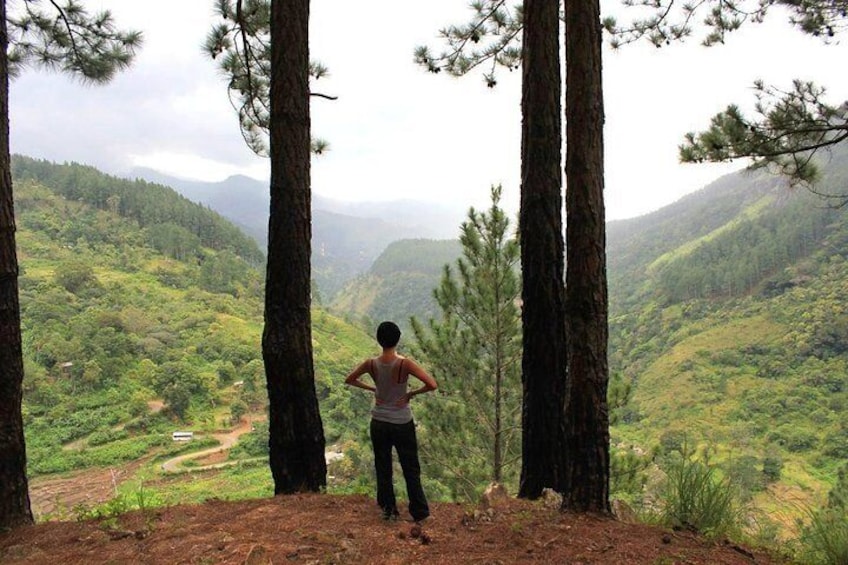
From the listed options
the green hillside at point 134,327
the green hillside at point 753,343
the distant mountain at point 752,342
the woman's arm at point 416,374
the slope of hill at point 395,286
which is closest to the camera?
Answer: the woman's arm at point 416,374

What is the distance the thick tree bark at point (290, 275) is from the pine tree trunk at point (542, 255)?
1.57 meters

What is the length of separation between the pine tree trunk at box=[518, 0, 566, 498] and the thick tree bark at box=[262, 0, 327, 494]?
1571mm

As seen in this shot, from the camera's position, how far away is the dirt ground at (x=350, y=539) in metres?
2.51

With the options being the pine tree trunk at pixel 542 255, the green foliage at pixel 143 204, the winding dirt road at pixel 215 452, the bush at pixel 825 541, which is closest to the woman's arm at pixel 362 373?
the pine tree trunk at pixel 542 255

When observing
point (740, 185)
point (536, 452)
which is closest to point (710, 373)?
point (536, 452)

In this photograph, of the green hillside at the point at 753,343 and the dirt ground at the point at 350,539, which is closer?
the dirt ground at the point at 350,539

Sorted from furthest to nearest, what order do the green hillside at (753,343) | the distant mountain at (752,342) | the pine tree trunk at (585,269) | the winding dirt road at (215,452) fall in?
the green hillside at (753,343), the distant mountain at (752,342), the winding dirt road at (215,452), the pine tree trunk at (585,269)

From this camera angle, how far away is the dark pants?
124 inches

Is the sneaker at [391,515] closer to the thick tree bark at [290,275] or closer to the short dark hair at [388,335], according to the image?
the thick tree bark at [290,275]

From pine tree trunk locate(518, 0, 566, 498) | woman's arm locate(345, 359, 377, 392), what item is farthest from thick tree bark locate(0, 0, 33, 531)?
pine tree trunk locate(518, 0, 566, 498)

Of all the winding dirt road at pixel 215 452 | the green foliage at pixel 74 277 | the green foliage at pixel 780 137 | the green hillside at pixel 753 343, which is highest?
the green foliage at pixel 74 277

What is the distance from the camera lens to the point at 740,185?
17288 cm

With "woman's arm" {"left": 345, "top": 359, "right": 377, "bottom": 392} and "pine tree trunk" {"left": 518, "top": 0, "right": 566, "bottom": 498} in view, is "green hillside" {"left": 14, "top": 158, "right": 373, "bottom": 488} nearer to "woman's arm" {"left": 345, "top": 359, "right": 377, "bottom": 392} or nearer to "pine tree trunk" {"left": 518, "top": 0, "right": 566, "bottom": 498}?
"pine tree trunk" {"left": 518, "top": 0, "right": 566, "bottom": 498}

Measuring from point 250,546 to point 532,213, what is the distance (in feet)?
9.28
